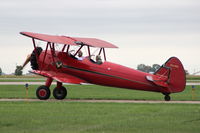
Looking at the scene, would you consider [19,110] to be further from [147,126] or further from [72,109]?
[147,126]

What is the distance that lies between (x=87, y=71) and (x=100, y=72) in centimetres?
72

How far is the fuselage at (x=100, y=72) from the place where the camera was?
2523 centimetres

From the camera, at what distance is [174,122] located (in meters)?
15.5

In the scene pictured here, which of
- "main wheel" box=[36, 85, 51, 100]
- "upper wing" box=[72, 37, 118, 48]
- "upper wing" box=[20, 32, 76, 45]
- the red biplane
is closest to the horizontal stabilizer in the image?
the red biplane

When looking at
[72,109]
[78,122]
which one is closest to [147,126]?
[78,122]

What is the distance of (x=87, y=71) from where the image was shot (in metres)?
25.9

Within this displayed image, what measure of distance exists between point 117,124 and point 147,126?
94 cm

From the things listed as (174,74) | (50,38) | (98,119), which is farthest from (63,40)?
(98,119)

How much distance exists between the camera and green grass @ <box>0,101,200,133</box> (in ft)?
45.4

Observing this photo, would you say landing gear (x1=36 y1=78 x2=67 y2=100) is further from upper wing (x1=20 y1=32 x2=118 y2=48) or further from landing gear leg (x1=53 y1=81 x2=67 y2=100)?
upper wing (x1=20 y1=32 x2=118 y2=48)

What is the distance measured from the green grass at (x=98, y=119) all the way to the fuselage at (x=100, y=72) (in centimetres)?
448

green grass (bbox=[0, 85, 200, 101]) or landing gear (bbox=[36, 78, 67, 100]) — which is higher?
landing gear (bbox=[36, 78, 67, 100])

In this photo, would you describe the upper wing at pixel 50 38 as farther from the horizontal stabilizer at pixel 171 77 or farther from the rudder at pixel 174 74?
the rudder at pixel 174 74

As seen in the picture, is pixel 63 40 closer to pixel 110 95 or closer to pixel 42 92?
pixel 42 92
